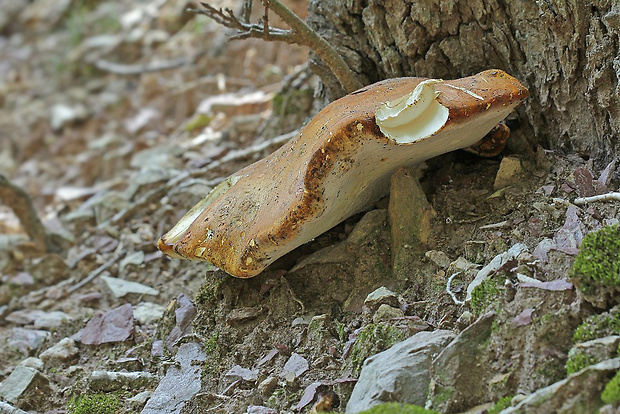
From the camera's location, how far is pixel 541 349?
1.89 m

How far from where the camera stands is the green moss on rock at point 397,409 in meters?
1.85

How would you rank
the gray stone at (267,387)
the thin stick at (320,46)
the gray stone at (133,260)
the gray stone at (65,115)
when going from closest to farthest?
the gray stone at (267,387)
the thin stick at (320,46)
the gray stone at (133,260)
the gray stone at (65,115)

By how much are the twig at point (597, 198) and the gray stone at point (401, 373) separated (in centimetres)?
76

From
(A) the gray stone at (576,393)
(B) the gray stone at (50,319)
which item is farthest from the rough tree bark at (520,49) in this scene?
(B) the gray stone at (50,319)

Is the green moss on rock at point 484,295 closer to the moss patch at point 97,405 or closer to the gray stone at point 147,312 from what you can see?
the moss patch at point 97,405

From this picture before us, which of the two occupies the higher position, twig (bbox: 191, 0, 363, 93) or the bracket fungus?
twig (bbox: 191, 0, 363, 93)

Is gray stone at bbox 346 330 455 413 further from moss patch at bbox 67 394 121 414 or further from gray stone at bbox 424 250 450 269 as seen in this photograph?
moss patch at bbox 67 394 121 414

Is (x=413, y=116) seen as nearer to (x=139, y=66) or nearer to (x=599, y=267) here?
(x=599, y=267)

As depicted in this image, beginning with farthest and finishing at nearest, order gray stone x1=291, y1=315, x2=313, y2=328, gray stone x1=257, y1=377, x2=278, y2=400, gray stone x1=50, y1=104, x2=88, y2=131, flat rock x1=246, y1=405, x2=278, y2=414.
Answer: gray stone x1=50, y1=104, x2=88, y2=131 → gray stone x1=291, y1=315, x2=313, y2=328 → gray stone x1=257, y1=377, x2=278, y2=400 → flat rock x1=246, y1=405, x2=278, y2=414

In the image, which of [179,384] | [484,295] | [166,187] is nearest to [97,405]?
[179,384]

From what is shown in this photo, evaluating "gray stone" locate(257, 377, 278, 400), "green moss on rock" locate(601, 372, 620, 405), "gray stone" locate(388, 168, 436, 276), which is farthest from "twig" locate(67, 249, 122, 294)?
"green moss on rock" locate(601, 372, 620, 405)

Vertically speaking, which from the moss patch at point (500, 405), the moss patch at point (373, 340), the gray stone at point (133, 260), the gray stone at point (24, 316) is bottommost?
the gray stone at point (24, 316)

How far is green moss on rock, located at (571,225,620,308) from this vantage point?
1869mm

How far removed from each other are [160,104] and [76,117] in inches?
67.7
